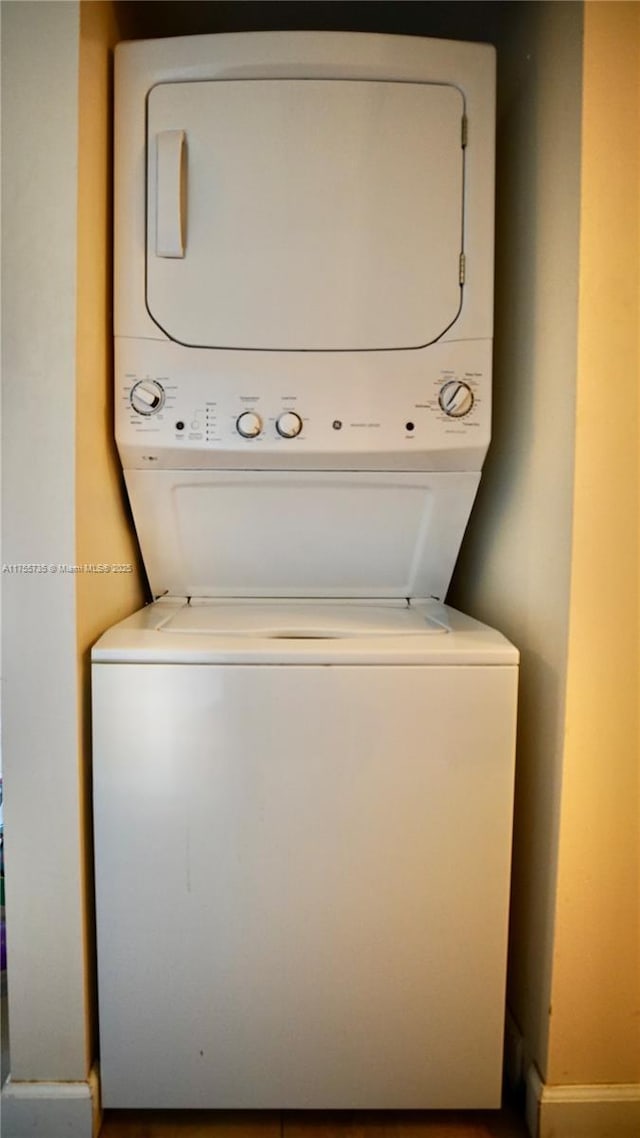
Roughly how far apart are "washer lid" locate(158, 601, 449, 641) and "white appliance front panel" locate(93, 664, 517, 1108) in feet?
0.39

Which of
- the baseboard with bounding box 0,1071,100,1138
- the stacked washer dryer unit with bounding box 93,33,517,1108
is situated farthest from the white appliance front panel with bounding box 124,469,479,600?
the baseboard with bounding box 0,1071,100,1138

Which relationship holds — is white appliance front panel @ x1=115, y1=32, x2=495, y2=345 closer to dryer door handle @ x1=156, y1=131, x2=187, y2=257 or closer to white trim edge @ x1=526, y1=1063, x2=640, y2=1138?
dryer door handle @ x1=156, y1=131, x2=187, y2=257

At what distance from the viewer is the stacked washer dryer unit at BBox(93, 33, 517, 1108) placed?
0.97m

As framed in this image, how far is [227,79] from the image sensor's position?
111 cm

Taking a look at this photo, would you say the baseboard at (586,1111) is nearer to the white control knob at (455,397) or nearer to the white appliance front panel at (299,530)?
the white appliance front panel at (299,530)

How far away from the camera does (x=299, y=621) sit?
1149mm

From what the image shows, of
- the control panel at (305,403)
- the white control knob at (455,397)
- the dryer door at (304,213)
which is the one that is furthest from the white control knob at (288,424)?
the white control knob at (455,397)

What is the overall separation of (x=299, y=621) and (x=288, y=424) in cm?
36

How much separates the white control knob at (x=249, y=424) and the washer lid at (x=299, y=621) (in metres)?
0.34

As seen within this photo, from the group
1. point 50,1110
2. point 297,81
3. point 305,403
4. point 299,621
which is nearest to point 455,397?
point 305,403

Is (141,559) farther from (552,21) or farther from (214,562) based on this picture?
(552,21)

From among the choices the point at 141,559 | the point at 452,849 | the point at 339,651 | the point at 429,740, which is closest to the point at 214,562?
the point at 141,559

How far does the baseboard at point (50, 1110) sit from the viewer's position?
3.32ft

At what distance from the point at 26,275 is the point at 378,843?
1033 millimetres
